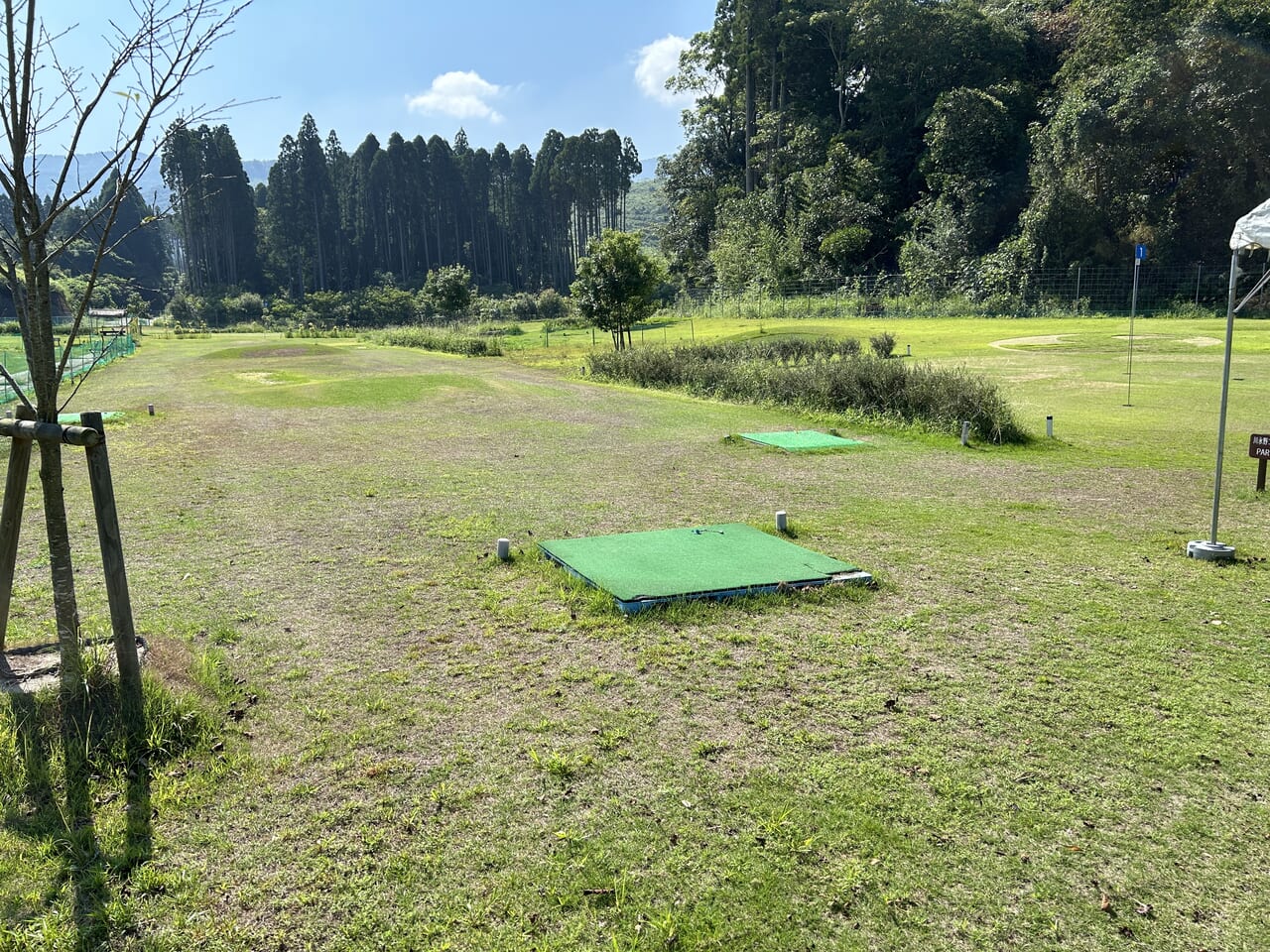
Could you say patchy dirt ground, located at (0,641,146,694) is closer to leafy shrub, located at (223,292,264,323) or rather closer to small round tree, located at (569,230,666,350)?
small round tree, located at (569,230,666,350)

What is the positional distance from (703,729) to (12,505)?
3602 millimetres

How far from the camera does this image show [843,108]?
230ft

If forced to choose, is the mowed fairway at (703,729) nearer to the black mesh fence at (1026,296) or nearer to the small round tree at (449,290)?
the black mesh fence at (1026,296)

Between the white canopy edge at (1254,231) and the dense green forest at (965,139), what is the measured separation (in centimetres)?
4604

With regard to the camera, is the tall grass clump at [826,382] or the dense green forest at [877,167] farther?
the dense green forest at [877,167]

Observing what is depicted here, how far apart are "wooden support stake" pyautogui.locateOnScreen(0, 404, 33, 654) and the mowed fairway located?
4.09 ft

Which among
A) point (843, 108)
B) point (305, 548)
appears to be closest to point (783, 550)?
point (305, 548)

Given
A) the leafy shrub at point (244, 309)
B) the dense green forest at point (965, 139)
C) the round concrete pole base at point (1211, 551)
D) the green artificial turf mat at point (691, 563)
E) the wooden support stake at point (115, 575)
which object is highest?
the dense green forest at point (965, 139)

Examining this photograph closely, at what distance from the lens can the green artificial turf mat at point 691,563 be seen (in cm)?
633

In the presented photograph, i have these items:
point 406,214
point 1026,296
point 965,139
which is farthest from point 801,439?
point 406,214

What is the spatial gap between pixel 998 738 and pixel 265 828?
3322 mm

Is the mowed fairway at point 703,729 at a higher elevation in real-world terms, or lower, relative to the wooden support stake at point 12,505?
lower

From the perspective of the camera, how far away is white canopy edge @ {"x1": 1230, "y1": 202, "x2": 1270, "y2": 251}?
593cm

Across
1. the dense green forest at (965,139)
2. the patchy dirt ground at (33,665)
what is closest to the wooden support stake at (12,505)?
the patchy dirt ground at (33,665)
